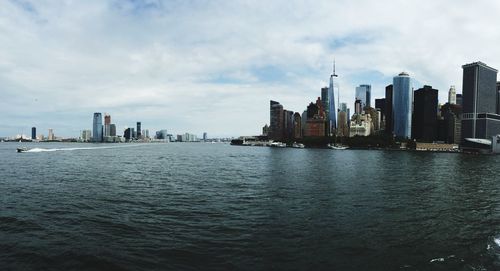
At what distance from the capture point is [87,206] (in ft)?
121

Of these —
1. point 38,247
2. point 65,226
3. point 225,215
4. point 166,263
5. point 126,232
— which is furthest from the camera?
point 225,215

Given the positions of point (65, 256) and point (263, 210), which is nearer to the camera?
point (65, 256)

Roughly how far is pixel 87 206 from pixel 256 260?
23365 millimetres

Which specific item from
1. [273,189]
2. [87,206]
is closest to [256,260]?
[87,206]

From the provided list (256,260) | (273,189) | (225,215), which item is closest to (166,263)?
(256,260)

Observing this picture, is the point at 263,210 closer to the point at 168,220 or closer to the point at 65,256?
the point at 168,220

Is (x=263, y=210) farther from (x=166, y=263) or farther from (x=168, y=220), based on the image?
(x=166, y=263)

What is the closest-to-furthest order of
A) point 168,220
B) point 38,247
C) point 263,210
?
point 38,247
point 168,220
point 263,210

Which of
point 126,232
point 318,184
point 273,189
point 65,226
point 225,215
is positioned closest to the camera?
point 126,232

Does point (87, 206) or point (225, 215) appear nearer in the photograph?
point (225, 215)

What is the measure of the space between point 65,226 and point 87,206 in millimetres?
8089

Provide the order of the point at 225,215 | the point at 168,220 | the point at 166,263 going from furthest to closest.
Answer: the point at 225,215 < the point at 168,220 < the point at 166,263

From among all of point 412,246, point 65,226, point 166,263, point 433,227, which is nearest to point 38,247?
point 65,226

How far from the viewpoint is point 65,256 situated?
22.0 meters
